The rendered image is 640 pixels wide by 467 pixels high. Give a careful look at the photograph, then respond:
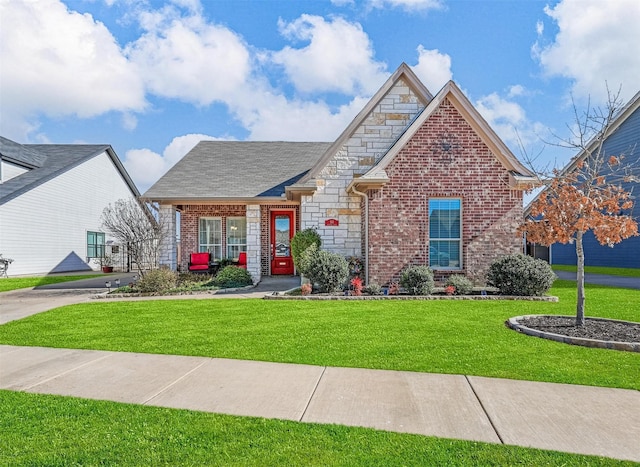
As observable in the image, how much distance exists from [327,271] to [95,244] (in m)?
20.4

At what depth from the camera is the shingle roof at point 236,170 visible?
1617 cm

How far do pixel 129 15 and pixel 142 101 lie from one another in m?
4.26

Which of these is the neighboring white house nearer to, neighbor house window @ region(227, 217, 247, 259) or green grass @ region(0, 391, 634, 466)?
neighbor house window @ region(227, 217, 247, 259)

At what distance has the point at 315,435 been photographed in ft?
10.7

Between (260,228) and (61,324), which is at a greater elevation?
(260,228)

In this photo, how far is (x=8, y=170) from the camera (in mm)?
21328

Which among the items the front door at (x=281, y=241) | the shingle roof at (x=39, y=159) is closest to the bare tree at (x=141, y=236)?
the front door at (x=281, y=241)

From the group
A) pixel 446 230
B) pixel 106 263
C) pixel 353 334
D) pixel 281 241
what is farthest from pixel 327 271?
pixel 106 263

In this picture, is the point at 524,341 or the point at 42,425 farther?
the point at 524,341

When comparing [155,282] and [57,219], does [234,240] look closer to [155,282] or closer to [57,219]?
[155,282]

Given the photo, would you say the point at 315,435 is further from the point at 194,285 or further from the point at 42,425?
the point at 194,285

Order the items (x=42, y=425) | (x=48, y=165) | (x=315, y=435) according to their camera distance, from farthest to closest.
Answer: (x=48, y=165), (x=42, y=425), (x=315, y=435)

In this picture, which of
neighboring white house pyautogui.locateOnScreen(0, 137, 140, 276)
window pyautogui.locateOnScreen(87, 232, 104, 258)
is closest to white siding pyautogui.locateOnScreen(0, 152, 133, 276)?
neighboring white house pyautogui.locateOnScreen(0, 137, 140, 276)

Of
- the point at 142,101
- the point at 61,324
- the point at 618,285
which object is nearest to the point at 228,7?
the point at 142,101
